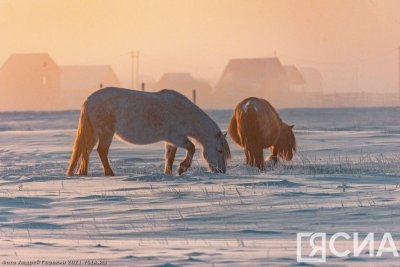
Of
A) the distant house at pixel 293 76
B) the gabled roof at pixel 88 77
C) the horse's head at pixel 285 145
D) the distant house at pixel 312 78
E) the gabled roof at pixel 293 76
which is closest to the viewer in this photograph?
the horse's head at pixel 285 145

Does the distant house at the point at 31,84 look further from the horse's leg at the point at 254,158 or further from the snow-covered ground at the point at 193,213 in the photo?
the snow-covered ground at the point at 193,213

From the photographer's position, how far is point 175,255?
6715 mm

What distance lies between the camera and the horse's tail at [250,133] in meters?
15.8

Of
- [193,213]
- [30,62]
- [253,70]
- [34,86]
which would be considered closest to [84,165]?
[193,213]

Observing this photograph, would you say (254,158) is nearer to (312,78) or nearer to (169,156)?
(169,156)

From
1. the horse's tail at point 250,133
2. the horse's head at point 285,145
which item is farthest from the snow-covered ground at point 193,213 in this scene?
the horse's head at point 285,145

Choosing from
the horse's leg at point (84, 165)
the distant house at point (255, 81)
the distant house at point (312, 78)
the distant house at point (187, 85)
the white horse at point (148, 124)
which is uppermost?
the white horse at point (148, 124)

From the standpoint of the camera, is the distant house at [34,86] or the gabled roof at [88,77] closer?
the distant house at [34,86]

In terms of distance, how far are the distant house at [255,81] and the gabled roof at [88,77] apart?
14.8 metres

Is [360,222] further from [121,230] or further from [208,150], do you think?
[208,150]

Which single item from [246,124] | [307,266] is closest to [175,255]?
[307,266]

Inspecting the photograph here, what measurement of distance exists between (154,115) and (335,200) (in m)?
5.29

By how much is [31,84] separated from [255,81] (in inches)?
867

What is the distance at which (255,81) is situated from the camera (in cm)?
10150
